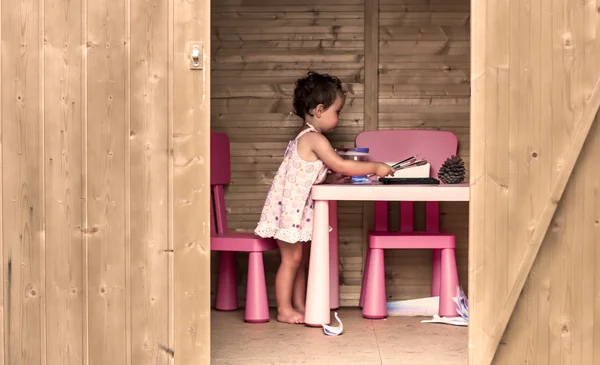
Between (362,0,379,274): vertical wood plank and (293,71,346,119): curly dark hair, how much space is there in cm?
34

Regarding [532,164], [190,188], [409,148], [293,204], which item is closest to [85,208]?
[190,188]

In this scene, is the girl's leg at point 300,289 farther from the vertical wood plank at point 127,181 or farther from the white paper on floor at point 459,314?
the vertical wood plank at point 127,181

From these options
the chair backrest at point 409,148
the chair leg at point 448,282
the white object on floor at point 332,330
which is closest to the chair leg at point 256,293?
the white object on floor at point 332,330

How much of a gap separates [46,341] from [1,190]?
0.65 m

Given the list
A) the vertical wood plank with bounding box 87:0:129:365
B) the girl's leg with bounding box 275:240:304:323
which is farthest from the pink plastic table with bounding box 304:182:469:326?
the vertical wood plank with bounding box 87:0:129:365

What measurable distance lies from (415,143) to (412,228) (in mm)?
504

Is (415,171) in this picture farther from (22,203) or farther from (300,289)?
(22,203)

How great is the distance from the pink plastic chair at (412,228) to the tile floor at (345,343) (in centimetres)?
18

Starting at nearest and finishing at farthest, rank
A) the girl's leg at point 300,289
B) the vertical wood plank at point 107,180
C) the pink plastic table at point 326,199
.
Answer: the vertical wood plank at point 107,180 < the pink plastic table at point 326,199 < the girl's leg at point 300,289

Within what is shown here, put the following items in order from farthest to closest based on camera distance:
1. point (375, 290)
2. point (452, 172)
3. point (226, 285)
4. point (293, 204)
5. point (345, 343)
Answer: point (226, 285) < point (375, 290) < point (293, 204) < point (452, 172) < point (345, 343)

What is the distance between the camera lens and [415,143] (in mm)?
5426

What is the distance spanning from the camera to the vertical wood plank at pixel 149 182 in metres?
3.75

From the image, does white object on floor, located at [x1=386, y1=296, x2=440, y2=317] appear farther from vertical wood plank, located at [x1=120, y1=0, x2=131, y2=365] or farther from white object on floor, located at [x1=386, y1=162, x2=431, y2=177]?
vertical wood plank, located at [x1=120, y1=0, x2=131, y2=365]

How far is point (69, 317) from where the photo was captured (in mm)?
3811
